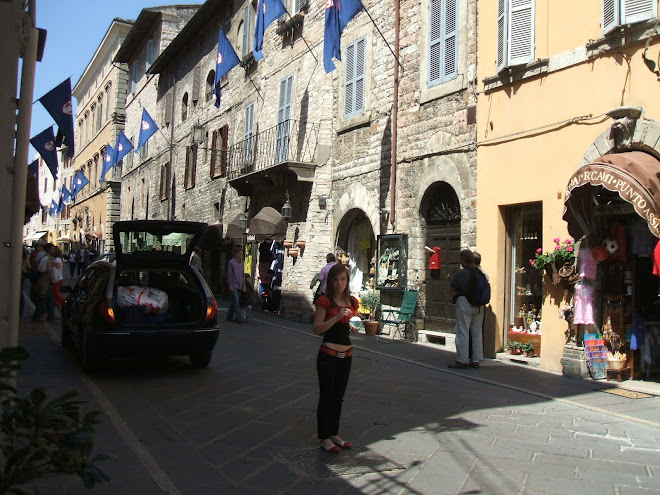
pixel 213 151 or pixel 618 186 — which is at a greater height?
pixel 213 151

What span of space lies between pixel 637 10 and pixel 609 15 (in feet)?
1.42

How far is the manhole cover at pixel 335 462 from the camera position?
441 centimetres

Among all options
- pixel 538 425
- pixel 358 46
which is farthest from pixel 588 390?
pixel 358 46

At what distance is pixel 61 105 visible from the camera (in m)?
15.1

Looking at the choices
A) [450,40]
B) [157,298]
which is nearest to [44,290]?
[157,298]

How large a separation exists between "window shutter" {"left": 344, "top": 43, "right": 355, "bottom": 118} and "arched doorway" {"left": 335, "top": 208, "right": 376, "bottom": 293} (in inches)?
90.7

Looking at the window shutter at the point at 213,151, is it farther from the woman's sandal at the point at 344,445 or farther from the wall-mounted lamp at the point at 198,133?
the woman's sandal at the point at 344,445

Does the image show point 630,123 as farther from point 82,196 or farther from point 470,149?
point 82,196

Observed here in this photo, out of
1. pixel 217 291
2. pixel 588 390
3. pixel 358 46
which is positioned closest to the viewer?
pixel 588 390

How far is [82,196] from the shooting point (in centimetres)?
4812

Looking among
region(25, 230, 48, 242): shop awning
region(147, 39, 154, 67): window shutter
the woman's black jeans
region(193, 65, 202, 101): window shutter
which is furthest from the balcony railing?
region(25, 230, 48, 242): shop awning

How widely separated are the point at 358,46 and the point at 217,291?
38.7 ft

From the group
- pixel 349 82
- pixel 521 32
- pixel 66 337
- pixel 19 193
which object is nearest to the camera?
pixel 19 193

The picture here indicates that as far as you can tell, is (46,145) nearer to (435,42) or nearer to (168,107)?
(435,42)
